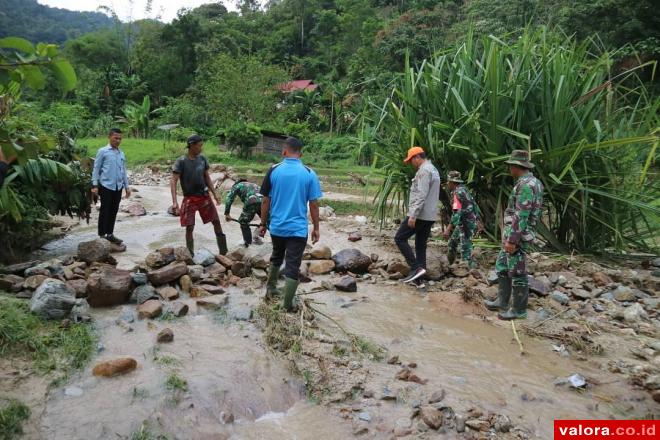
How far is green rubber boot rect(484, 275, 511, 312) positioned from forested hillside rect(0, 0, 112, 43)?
57144 millimetres

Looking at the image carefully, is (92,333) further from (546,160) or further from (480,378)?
(546,160)

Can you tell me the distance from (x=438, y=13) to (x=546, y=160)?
26.0 metres

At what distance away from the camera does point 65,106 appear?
97.1ft

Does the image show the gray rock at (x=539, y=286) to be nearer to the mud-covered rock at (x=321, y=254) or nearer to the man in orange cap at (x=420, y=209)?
the man in orange cap at (x=420, y=209)

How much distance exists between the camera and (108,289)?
4.18 meters

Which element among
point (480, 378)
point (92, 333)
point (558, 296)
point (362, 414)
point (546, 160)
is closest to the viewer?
point (362, 414)

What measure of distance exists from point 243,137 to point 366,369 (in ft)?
59.3

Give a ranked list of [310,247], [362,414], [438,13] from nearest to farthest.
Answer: [362,414]
[310,247]
[438,13]

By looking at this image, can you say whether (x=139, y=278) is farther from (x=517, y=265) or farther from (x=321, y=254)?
(x=517, y=265)

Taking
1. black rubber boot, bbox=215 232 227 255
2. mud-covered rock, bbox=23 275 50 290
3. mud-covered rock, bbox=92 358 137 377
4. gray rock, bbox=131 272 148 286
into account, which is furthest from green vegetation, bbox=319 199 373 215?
mud-covered rock, bbox=92 358 137 377

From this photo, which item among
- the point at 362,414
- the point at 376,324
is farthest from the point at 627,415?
the point at 376,324

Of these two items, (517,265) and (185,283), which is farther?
(185,283)

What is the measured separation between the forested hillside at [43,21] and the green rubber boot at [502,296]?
5714cm

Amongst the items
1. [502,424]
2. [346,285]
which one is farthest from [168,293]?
[502,424]
